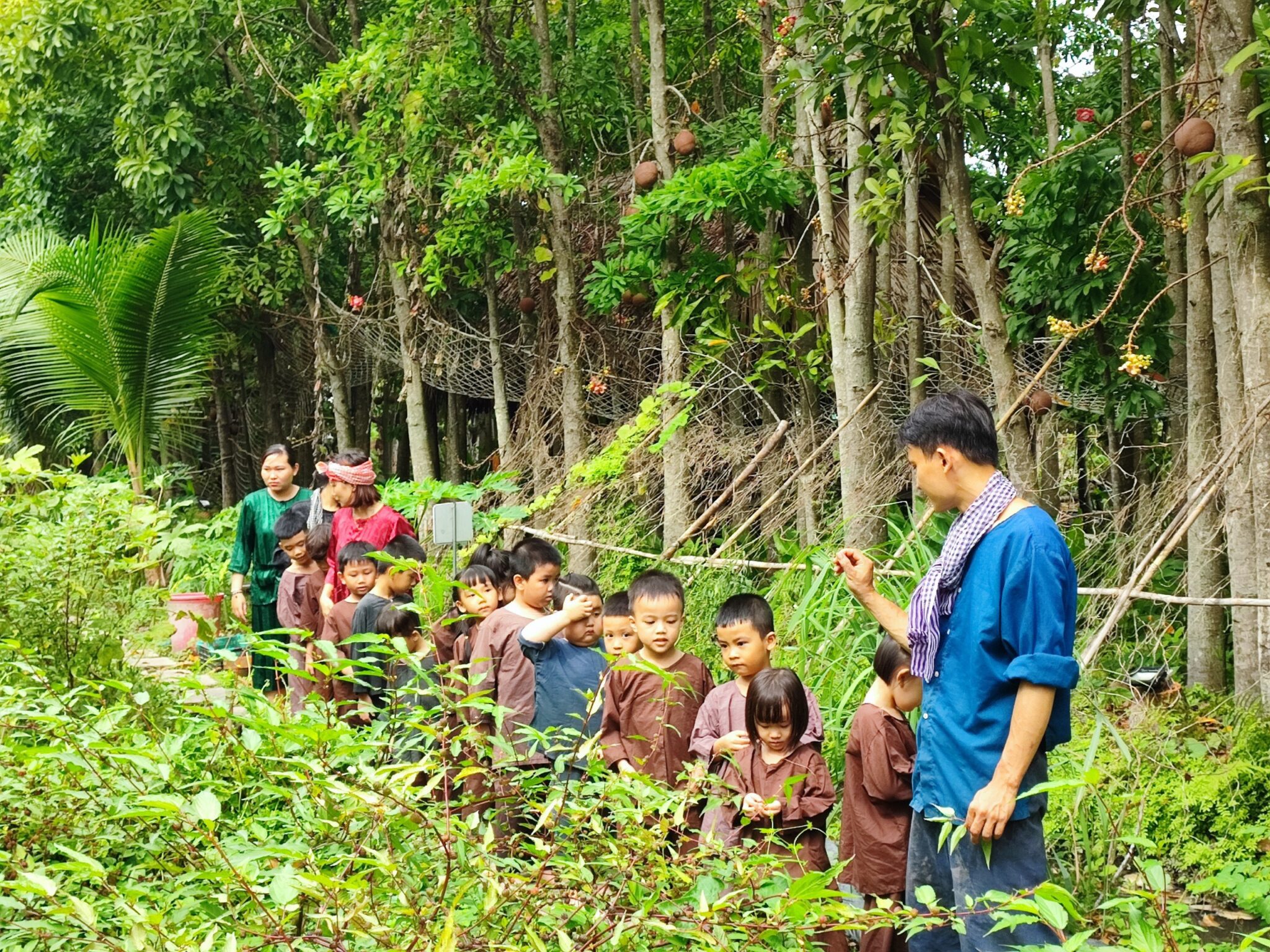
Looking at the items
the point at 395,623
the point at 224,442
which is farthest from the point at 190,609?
the point at 224,442

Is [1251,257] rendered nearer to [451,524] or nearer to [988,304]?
[988,304]

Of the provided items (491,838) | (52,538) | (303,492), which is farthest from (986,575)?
(303,492)

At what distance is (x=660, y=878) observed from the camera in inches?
76.1

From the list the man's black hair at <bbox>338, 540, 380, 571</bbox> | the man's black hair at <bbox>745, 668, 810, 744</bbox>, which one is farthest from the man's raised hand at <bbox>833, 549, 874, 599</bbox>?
the man's black hair at <bbox>338, 540, 380, 571</bbox>

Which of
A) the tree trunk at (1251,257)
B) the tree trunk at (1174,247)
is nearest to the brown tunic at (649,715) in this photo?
the tree trunk at (1251,257)

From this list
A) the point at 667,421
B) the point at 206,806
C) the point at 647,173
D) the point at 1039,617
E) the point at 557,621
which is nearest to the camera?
the point at 206,806

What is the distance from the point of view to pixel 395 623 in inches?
173

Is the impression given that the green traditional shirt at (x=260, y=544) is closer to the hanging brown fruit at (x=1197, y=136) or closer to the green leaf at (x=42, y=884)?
the hanging brown fruit at (x=1197, y=136)

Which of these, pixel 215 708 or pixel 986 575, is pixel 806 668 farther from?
pixel 215 708

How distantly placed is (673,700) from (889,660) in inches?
23.6

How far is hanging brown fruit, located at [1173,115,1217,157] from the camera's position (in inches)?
213

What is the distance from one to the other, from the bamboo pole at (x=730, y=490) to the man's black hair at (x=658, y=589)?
6.81 feet

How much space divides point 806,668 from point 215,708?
3.47m

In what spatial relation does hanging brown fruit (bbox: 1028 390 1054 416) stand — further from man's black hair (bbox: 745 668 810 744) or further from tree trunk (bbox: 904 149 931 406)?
man's black hair (bbox: 745 668 810 744)
